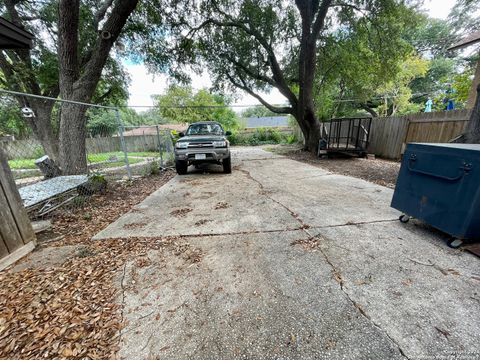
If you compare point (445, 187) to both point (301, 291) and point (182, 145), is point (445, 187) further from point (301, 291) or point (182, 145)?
point (182, 145)

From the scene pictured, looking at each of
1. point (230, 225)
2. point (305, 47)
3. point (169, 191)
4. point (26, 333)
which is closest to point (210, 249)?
point (230, 225)

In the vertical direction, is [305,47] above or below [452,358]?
above

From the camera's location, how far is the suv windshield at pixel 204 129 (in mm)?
6496

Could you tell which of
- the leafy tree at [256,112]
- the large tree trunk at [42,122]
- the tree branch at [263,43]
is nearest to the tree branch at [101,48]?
the tree branch at [263,43]

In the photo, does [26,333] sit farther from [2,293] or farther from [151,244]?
[151,244]

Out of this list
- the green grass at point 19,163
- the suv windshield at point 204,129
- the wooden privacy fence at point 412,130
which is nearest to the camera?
the green grass at point 19,163

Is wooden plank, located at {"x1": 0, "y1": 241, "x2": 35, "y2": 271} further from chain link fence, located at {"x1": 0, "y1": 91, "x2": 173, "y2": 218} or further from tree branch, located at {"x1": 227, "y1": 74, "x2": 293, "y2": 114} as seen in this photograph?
tree branch, located at {"x1": 227, "y1": 74, "x2": 293, "y2": 114}

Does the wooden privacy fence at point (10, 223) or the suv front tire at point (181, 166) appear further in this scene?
the suv front tire at point (181, 166)

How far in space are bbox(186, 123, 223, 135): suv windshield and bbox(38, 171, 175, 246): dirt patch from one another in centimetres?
235

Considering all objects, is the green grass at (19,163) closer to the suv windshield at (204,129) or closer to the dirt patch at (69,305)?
the dirt patch at (69,305)

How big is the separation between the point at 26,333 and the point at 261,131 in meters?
21.1

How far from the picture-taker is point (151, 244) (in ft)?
7.74

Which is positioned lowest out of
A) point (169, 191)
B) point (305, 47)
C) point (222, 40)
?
point (169, 191)

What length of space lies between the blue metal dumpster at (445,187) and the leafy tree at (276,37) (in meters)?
7.61
